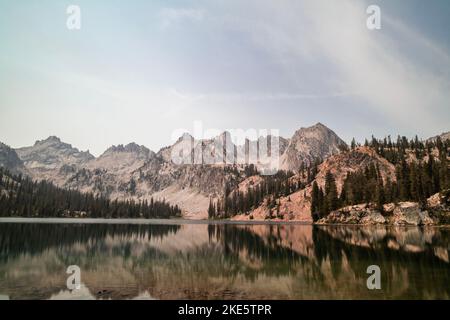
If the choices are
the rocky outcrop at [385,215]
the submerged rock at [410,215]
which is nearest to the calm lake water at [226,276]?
the submerged rock at [410,215]

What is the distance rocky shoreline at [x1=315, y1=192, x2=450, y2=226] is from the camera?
130 meters

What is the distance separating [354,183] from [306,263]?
546 feet

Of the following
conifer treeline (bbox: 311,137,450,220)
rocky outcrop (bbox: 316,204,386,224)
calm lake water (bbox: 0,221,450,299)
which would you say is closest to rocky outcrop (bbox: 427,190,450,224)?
conifer treeline (bbox: 311,137,450,220)

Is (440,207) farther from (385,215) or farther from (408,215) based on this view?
(385,215)

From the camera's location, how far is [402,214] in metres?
141

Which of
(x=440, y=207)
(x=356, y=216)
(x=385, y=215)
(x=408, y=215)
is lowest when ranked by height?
(x=356, y=216)

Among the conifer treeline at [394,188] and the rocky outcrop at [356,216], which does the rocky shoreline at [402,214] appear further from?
the conifer treeline at [394,188]

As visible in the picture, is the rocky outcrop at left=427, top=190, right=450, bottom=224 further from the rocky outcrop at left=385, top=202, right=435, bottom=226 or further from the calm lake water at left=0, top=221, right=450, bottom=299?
the calm lake water at left=0, top=221, right=450, bottom=299

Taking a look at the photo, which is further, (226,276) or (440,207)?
(440,207)

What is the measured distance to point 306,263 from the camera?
4056 cm

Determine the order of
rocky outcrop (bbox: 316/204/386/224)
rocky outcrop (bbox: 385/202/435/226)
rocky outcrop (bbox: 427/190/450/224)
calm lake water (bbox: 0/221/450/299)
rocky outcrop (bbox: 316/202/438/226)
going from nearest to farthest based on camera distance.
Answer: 1. calm lake water (bbox: 0/221/450/299)
2. rocky outcrop (bbox: 427/190/450/224)
3. rocky outcrop (bbox: 385/202/435/226)
4. rocky outcrop (bbox: 316/202/438/226)
5. rocky outcrop (bbox: 316/204/386/224)

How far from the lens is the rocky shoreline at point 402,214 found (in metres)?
130

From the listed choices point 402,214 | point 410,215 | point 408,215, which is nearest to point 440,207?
point 410,215

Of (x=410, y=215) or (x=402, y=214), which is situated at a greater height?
(x=402, y=214)
